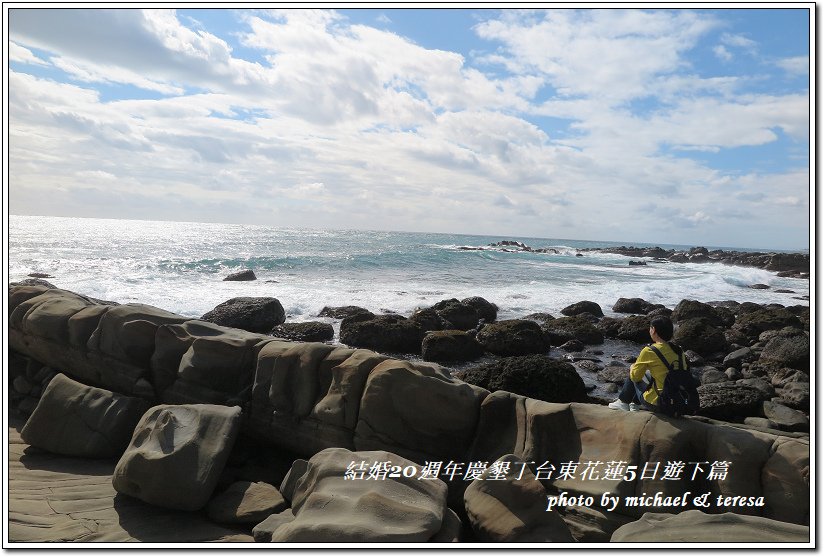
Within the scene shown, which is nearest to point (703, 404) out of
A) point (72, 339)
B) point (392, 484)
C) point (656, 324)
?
point (656, 324)

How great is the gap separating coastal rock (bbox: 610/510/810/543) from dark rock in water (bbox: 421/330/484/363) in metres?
7.15

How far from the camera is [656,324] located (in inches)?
174

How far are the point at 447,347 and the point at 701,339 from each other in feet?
19.1

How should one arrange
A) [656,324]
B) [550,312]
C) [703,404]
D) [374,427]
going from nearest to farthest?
[656,324]
[374,427]
[703,404]
[550,312]

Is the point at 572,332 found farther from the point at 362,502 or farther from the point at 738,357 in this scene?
the point at 362,502

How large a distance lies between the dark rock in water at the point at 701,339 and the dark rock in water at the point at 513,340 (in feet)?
9.93

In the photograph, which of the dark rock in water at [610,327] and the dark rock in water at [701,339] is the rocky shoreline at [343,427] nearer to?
the dark rock in water at [701,339]

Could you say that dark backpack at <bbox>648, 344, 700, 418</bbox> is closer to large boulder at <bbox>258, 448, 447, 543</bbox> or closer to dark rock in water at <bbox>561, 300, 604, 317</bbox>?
large boulder at <bbox>258, 448, 447, 543</bbox>

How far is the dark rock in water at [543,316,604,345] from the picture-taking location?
41.7ft

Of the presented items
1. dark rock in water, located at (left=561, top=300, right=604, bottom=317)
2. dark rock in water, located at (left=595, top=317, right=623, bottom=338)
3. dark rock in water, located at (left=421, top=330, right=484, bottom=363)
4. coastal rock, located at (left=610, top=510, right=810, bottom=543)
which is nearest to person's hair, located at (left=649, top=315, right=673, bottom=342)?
coastal rock, located at (left=610, top=510, right=810, bottom=543)

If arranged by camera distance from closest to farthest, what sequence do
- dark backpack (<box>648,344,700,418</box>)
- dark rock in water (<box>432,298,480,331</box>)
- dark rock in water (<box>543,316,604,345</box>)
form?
dark backpack (<box>648,344,700,418</box>), dark rock in water (<box>543,316,604,345</box>), dark rock in water (<box>432,298,480,331</box>)

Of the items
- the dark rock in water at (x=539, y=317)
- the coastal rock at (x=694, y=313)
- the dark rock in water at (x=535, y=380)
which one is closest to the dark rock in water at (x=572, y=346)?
the dark rock in water at (x=539, y=317)
